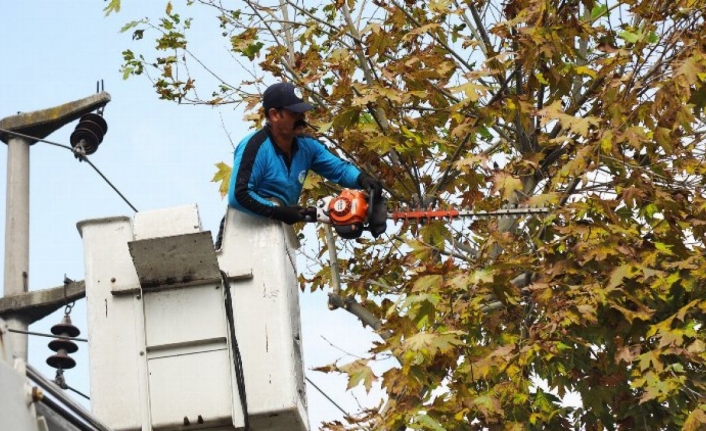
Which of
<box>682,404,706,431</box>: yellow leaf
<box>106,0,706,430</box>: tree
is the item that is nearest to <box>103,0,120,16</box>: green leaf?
<box>106,0,706,430</box>: tree

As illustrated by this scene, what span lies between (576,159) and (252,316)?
3008mm

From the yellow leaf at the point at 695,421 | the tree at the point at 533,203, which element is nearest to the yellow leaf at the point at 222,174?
the tree at the point at 533,203

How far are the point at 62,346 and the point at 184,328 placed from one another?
4834 millimetres

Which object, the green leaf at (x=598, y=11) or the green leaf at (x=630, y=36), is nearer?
the green leaf at (x=630, y=36)

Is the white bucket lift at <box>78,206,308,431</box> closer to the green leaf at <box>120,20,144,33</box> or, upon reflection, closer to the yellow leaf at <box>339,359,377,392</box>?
the yellow leaf at <box>339,359,377,392</box>

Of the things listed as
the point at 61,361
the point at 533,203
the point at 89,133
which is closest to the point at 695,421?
the point at 533,203

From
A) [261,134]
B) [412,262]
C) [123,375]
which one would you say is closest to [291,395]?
[123,375]

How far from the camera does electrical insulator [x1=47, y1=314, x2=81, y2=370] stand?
10469mm

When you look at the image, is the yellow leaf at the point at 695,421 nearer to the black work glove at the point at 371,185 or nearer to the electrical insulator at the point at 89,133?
the black work glove at the point at 371,185

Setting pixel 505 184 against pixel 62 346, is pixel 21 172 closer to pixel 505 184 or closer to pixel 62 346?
pixel 62 346

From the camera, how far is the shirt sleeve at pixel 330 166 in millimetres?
7152

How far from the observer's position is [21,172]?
1095 cm

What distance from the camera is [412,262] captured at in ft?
29.0

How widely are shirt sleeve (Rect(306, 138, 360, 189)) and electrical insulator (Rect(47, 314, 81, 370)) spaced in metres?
4.13
